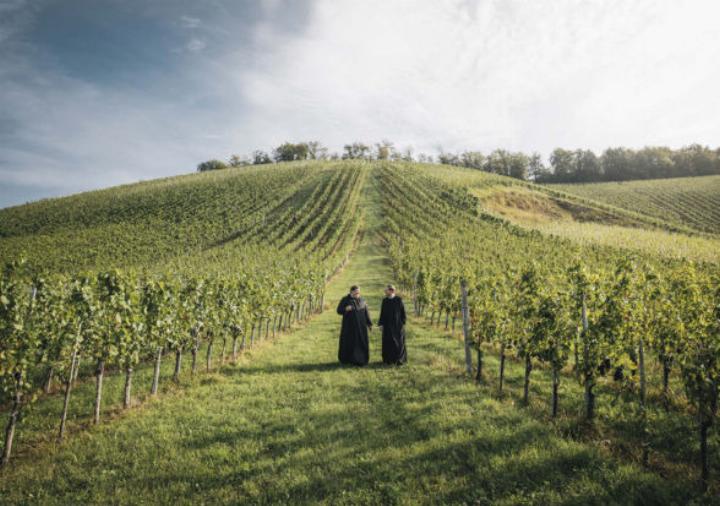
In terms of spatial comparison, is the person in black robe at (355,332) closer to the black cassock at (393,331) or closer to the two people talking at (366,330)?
the two people talking at (366,330)

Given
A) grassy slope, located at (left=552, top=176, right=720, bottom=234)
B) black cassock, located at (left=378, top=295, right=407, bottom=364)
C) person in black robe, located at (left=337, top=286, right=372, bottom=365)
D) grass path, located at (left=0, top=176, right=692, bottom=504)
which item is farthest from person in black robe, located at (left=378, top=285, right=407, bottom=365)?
grassy slope, located at (left=552, top=176, right=720, bottom=234)

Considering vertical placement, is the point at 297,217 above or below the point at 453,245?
above

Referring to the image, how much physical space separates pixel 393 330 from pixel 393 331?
3 cm

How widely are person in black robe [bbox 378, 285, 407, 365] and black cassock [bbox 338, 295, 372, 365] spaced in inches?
21.7

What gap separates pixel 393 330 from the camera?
36.5 ft

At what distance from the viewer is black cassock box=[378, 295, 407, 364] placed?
11.1 meters

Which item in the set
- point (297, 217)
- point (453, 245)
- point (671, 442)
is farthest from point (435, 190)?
point (671, 442)

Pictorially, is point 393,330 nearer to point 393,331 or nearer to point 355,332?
point 393,331

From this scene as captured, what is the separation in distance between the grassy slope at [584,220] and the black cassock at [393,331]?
1213 inches

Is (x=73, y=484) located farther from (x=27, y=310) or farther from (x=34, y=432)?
(x=27, y=310)

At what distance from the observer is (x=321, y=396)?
28.8ft

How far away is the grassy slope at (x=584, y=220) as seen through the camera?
3659cm

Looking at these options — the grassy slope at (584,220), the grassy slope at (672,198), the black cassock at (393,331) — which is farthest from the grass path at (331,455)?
the grassy slope at (672,198)

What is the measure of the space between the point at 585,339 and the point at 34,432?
11.9m
